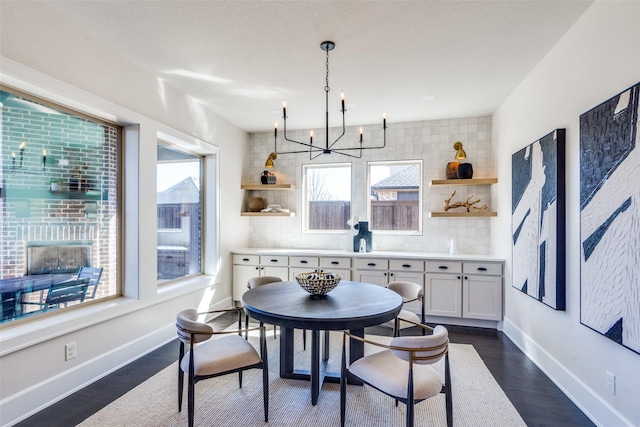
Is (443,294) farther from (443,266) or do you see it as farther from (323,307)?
(323,307)

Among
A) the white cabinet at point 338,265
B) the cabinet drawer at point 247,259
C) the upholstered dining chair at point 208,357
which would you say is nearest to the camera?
the upholstered dining chair at point 208,357

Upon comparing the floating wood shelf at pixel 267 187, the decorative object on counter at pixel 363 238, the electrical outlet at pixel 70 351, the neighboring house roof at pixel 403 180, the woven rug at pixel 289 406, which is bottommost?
the woven rug at pixel 289 406

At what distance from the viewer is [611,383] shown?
2.00 m

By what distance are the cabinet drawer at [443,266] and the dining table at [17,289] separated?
376cm

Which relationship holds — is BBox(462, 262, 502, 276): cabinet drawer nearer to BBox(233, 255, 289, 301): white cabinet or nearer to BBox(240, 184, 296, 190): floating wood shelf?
BBox(233, 255, 289, 301): white cabinet

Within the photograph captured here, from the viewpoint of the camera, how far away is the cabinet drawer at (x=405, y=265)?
4.16 meters

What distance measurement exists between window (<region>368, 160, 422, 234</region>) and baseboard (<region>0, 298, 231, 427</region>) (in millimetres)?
3198

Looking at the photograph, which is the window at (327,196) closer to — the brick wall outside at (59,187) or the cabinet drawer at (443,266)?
the cabinet drawer at (443,266)

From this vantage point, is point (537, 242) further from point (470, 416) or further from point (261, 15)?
point (261, 15)

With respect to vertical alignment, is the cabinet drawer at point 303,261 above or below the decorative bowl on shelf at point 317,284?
below

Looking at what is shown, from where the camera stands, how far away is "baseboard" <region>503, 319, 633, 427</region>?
2.02 m

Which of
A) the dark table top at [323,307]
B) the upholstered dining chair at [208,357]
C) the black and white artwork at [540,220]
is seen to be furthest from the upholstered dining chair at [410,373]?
the black and white artwork at [540,220]

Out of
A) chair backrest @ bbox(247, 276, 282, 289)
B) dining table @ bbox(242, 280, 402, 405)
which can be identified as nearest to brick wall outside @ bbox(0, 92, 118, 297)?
chair backrest @ bbox(247, 276, 282, 289)

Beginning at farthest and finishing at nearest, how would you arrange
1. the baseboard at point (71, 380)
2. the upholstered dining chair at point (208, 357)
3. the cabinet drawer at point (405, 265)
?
the cabinet drawer at point (405, 265)
the baseboard at point (71, 380)
the upholstered dining chair at point (208, 357)
